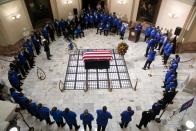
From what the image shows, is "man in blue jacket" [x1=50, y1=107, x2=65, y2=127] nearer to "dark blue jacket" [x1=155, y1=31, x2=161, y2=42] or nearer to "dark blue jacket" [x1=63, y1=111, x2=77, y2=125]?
"dark blue jacket" [x1=63, y1=111, x2=77, y2=125]

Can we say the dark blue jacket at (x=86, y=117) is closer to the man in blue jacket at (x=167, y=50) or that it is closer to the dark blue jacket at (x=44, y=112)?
the dark blue jacket at (x=44, y=112)

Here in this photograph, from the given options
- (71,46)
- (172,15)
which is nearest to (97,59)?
(71,46)

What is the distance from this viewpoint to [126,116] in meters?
7.57

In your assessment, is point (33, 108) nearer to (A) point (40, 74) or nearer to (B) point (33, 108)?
(B) point (33, 108)

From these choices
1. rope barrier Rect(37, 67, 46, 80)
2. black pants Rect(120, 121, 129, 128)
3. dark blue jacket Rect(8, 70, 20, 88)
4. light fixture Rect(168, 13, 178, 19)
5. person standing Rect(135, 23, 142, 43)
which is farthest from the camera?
person standing Rect(135, 23, 142, 43)

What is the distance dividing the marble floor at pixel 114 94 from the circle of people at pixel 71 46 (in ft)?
1.45

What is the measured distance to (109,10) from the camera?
15.9 metres

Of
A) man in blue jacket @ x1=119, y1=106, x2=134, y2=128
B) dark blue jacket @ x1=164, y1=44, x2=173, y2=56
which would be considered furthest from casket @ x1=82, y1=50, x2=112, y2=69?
dark blue jacket @ x1=164, y1=44, x2=173, y2=56

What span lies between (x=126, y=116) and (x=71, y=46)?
7.35 metres

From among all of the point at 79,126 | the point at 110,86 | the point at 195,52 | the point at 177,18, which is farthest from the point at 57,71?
the point at 195,52

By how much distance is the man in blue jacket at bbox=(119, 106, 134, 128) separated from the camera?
7.39m

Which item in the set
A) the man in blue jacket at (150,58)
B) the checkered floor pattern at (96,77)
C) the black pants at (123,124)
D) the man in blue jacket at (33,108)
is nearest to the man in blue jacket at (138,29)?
the checkered floor pattern at (96,77)

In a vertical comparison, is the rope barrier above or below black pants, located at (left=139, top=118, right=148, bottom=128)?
above

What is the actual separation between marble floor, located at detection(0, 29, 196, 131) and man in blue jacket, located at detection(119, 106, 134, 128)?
1.09 feet
